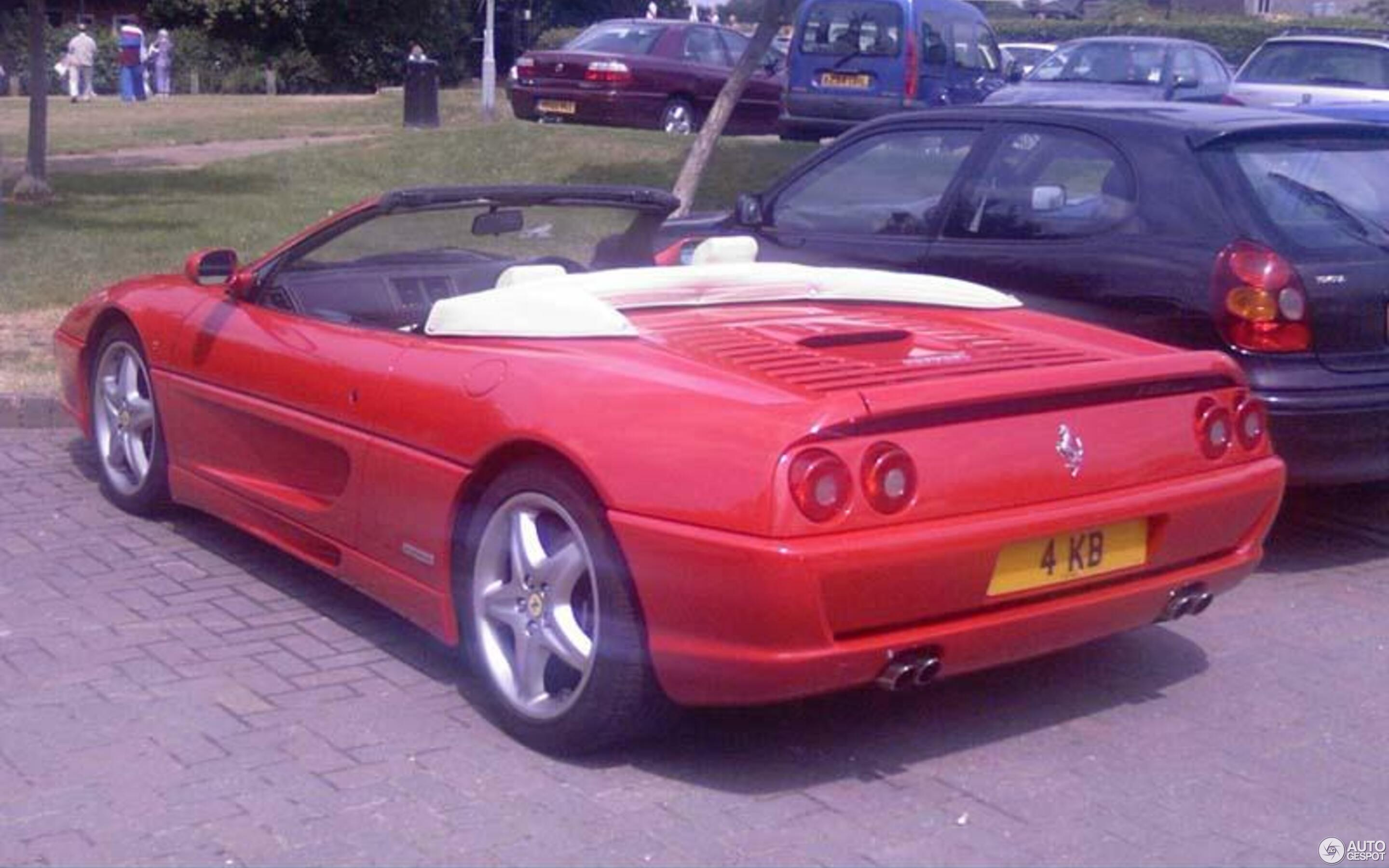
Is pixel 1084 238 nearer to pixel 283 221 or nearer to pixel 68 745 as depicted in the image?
pixel 68 745

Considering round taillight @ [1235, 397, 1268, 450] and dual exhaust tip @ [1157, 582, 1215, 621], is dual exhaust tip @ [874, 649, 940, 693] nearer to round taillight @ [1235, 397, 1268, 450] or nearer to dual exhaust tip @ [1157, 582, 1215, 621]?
dual exhaust tip @ [1157, 582, 1215, 621]

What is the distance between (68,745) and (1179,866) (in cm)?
268

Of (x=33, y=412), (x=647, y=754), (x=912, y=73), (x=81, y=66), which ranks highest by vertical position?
(x=912, y=73)

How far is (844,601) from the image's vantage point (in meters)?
4.32

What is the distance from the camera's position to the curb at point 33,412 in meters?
8.62

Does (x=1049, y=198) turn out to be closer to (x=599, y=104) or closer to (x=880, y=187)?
(x=880, y=187)

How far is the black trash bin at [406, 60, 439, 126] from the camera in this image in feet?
83.3

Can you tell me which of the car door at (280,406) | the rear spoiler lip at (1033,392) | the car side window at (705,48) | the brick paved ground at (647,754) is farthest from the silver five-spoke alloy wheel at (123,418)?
the car side window at (705,48)

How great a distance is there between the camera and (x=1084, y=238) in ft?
22.5

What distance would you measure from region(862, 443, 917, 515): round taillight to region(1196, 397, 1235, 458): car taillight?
3.28 feet

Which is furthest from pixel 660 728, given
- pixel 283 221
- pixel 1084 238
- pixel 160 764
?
pixel 283 221

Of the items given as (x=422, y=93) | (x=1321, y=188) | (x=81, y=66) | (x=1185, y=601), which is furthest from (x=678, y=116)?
(x=81, y=66)

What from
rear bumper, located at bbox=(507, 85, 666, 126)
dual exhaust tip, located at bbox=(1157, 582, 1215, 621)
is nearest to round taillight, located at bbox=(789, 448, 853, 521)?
dual exhaust tip, located at bbox=(1157, 582, 1215, 621)

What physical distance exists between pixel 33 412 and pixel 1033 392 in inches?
213
